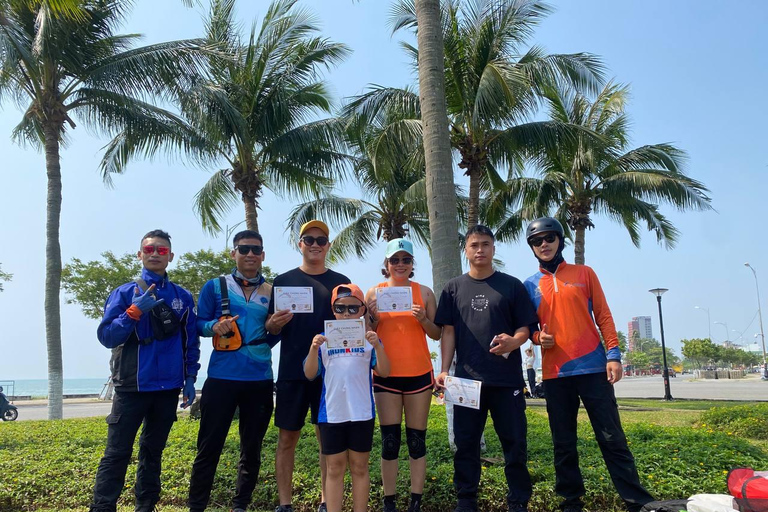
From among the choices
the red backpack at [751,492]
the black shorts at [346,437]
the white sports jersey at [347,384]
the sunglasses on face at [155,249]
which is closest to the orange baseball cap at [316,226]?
the white sports jersey at [347,384]

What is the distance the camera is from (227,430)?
172 inches

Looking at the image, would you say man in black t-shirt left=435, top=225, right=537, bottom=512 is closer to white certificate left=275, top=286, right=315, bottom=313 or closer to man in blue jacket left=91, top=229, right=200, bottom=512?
white certificate left=275, top=286, right=315, bottom=313

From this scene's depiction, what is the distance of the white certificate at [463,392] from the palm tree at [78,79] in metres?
10.4

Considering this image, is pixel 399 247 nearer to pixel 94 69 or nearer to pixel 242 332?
pixel 242 332

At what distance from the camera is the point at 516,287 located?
4.41m

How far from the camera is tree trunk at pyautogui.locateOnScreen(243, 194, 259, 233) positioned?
13.2 meters

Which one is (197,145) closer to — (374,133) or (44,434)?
(374,133)

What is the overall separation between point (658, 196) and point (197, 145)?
1390cm

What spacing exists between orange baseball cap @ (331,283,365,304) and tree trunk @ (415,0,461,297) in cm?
208

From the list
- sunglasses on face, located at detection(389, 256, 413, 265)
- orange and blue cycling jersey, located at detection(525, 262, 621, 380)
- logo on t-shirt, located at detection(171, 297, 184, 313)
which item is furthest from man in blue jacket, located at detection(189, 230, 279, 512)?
orange and blue cycling jersey, located at detection(525, 262, 621, 380)

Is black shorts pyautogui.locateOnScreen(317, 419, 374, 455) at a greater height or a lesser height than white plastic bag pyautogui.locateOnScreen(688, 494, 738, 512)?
greater

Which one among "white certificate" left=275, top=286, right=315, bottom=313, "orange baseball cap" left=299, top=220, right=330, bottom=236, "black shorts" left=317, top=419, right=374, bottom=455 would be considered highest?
"orange baseball cap" left=299, top=220, right=330, bottom=236

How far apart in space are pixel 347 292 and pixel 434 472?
218 cm

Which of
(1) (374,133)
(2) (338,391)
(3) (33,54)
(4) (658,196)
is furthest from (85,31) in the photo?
(4) (658,196)
